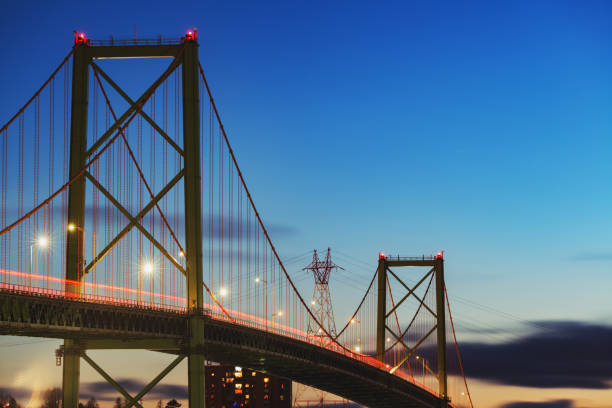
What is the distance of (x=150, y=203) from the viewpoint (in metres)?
56.9

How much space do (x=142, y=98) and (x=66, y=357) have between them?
13852 mm

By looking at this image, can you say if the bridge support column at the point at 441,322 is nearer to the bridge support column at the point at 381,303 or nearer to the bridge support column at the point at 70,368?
the bridge support column at the point at 381,303

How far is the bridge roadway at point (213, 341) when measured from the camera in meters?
45.0

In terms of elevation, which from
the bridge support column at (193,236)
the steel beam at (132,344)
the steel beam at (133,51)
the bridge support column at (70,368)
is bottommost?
the bridge support column at (70,368)

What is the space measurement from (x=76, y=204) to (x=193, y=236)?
5.90 meters

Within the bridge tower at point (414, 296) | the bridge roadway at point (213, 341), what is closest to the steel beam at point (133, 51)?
the bridge roadway at point (213, 341)

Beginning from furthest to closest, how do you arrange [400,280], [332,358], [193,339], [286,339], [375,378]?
[400,280] < [375,378] < [332,358] < [286,339] < [193,339]

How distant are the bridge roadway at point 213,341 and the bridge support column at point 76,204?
1.67 m

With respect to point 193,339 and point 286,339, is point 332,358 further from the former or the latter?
point 193,339

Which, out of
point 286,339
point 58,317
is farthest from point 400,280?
point 58,317

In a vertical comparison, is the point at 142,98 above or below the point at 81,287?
above

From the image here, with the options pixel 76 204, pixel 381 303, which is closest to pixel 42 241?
pixel 76 204

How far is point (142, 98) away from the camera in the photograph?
188 feet

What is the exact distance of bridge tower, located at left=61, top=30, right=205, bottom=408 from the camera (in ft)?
175
